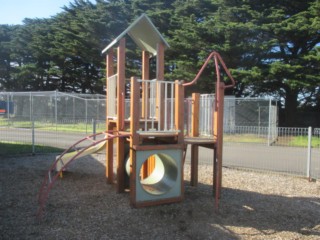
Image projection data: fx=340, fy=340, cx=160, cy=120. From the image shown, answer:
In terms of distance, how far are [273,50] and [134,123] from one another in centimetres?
1853

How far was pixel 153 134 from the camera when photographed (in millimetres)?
5789

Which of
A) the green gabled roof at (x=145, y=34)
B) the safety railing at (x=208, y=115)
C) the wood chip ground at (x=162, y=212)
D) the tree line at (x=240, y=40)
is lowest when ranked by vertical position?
the wood chip ground at (x=162, y=212)

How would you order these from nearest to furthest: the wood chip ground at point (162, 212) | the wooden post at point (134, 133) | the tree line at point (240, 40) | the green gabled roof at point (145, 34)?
the wood chip ground at point (162, 212)
the wooden post at point (134, 133)
the green gabled roof at point (145, 34)
the tree line at point (240, 40)

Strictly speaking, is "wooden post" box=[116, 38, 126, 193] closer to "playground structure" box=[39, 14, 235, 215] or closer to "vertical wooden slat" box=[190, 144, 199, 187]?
"playground structure" box=[39, 14, 235, 215]

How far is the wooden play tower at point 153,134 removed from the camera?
5.68 metres

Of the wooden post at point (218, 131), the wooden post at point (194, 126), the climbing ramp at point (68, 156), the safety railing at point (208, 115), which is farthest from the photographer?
the safety railing at point (208, 115)

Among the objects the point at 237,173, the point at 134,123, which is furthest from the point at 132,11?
the point at 134,123

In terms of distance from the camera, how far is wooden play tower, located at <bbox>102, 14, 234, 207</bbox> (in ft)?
18.6

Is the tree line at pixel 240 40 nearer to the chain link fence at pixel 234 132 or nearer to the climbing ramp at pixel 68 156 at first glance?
the chain link fence at pixel 234 132

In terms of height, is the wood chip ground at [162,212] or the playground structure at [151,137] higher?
the playground structure at [151,137]

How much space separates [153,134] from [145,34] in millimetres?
2278

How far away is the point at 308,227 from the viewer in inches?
195

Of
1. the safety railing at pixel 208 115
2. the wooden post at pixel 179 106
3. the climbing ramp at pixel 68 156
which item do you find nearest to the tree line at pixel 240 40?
the safety railing at pixel 208 115

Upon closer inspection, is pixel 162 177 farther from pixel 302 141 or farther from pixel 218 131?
pixel 302 141
